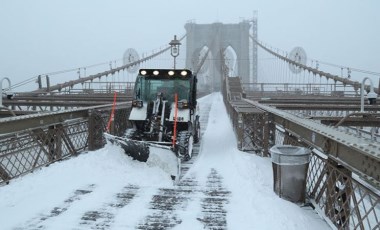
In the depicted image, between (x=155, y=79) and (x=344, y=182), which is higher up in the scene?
(x=155, y=79)

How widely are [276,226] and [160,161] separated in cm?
306

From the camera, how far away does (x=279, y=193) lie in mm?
5820

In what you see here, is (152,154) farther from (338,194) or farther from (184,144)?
(338,194)

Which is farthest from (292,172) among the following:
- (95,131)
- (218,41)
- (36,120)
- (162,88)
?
(218,41)

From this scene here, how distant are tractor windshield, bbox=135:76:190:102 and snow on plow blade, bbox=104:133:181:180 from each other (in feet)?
5.71

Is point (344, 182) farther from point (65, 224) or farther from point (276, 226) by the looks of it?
point (65, 224)

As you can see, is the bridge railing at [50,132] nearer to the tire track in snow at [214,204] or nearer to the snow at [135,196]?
the snow at [135,196]

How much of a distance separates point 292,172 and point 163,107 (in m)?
3.79

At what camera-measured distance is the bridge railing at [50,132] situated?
21.8 feet

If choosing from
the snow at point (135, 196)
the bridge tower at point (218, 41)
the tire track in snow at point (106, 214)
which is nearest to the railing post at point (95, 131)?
the snow at point (135, 196)

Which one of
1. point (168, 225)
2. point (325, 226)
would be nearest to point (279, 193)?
point (325, 226)

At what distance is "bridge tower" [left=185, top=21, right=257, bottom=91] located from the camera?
75062 millimetres

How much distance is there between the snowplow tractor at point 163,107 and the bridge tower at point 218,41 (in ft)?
214

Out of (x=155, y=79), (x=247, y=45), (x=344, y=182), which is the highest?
(x=247, y=45)
